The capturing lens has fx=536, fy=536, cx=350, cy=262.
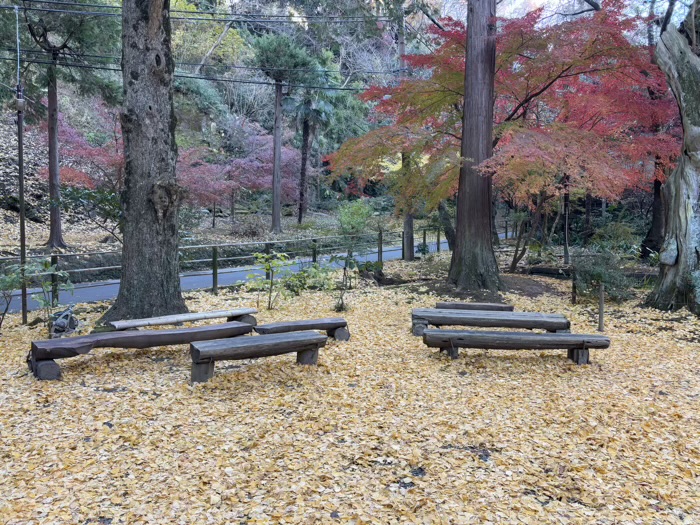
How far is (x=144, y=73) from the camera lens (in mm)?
5652

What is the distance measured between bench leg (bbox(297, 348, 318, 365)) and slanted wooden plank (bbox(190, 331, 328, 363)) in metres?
0.10

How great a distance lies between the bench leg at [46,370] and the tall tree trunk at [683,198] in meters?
7.24

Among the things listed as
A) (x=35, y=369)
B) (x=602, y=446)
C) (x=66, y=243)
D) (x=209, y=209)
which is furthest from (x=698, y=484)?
(x=209, y=209)

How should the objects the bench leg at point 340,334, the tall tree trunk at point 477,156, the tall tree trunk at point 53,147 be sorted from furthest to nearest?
the tall tree trunk at point 53,147
the tall tree trunk at point 477,156
the bench leg at point 340,334

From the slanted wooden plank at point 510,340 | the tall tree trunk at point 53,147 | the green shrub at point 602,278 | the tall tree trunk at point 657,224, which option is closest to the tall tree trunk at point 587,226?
the tall tree trunk at point 657,224

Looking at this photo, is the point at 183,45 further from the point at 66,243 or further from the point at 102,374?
the point at 102,374

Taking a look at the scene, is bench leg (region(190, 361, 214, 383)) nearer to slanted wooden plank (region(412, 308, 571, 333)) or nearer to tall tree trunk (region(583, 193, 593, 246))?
slanted wooden plank (region(412, 308, 571, 333))

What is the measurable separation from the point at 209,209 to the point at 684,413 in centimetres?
2164

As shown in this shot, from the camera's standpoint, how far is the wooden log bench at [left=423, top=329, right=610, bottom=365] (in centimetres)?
464

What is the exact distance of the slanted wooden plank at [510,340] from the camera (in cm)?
464

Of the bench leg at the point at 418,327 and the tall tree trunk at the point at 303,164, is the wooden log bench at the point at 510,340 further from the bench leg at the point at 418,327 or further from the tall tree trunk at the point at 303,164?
the tall tree trunk at the point at 303,164

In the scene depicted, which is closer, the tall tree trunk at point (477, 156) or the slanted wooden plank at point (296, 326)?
the slanted wooden plank at point (296, 326)

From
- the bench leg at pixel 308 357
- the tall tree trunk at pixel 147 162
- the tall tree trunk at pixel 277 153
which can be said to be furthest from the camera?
the tall tree trunk at pixel 277 153

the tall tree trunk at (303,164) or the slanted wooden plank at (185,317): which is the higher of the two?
the tall tree trunk at (303,164)
